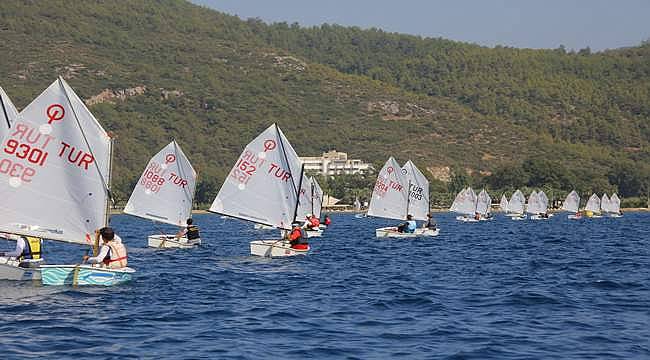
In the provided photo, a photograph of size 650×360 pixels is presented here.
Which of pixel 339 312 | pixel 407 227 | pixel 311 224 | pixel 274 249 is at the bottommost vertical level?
pixel 339 312

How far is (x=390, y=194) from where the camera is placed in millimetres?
78688

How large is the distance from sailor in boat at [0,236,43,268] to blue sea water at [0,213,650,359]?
2447 mm

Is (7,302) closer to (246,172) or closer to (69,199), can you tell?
(69,199)

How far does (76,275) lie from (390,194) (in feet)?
159

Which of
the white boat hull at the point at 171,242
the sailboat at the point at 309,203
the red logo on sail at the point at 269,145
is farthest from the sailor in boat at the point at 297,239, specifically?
the sailboat at the point at 309,203

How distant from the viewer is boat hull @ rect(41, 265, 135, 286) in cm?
3183

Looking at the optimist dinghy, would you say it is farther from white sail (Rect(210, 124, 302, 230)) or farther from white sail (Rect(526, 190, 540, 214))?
white sail (Rect(526, 190, 540, 214))

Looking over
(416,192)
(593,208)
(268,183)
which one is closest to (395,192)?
(416,192)

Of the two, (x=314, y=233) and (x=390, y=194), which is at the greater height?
(x=390, y=194)

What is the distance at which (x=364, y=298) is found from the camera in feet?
105

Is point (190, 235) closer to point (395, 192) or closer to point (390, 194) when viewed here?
point (390, 194)

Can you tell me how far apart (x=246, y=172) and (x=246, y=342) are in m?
26.4

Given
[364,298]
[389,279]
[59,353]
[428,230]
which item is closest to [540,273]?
[389,279]

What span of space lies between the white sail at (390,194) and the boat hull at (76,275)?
155ft
